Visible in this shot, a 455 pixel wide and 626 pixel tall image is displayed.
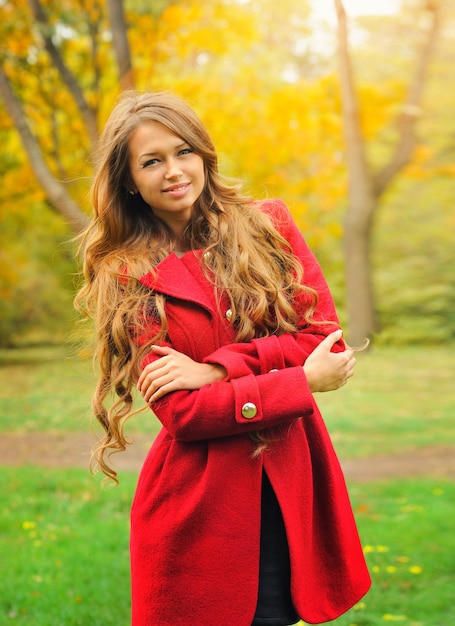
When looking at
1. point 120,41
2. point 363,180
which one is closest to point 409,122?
point 363,180

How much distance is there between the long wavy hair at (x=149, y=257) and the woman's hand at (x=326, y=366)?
0.12 m

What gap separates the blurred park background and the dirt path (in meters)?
0.06

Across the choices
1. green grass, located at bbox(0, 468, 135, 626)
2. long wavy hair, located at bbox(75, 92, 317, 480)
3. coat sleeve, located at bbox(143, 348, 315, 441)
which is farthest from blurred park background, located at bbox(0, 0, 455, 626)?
coat sleeve, located at bbox(143, 348, 315, 441)

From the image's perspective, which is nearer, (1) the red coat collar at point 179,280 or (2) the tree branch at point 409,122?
(1) the red coat collar at point 179,280

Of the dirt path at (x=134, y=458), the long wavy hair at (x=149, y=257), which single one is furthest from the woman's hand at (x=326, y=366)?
the dirt path at (x=134, y=458)

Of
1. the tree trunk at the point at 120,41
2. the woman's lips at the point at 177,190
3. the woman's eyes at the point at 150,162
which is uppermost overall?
the tree trunk at the point at 120,41

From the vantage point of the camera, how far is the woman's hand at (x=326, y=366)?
7.09ft

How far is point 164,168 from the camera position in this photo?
231 centimetres

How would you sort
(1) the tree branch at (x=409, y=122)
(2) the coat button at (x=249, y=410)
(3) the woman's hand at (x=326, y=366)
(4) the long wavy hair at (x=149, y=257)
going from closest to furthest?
(2) the coat button at (x=249, y=410)
(3) the woman's hand at (x=326, y=366)
(4) the long wavy hair at (x=149, y=257)
(1) the tree branch at (x=409, y=122)

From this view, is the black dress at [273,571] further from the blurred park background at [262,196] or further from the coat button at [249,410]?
the blurred park background at [262,196]

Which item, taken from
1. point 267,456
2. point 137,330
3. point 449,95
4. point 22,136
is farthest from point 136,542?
point 449,95

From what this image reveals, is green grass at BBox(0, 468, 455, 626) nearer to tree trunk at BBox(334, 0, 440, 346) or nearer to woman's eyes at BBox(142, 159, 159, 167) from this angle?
woman's eyes at BBox(142, 159, 159, 167)

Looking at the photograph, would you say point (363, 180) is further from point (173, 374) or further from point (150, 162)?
point (173, 374)

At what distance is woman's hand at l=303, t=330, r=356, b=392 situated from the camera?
7.09 ft
